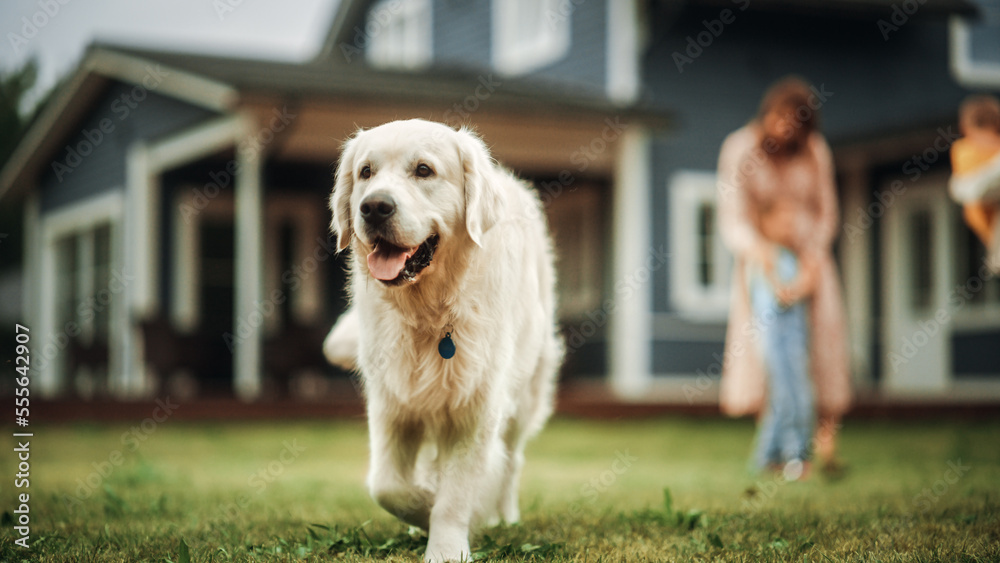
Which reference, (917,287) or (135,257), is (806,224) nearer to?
(917,287)

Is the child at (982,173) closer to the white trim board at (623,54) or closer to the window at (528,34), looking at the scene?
the white trim board at (623,54)

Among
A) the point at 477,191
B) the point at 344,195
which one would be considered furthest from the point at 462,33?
the point at 477,191

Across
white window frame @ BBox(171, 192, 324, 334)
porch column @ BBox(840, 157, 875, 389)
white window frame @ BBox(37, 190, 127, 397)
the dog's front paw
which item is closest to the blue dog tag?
the dog's front paw

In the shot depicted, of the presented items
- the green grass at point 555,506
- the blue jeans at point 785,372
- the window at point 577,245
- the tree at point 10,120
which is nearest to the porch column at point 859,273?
the window at point 577,245

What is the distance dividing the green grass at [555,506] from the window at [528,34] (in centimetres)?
797

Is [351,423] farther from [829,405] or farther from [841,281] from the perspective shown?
[841,281]

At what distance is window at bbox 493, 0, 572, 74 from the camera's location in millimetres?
14922

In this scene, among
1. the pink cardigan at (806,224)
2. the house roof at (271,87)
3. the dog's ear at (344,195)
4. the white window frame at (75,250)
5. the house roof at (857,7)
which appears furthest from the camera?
the house roof at (857,7)

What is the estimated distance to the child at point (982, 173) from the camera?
4.49 metres

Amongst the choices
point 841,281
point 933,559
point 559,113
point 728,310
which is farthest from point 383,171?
point 841,281

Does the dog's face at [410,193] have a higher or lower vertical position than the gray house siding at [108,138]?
lower

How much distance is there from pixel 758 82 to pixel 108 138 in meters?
9.59

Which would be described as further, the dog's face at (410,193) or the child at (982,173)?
the child at (982,173)

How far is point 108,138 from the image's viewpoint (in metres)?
14.7
